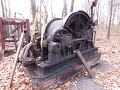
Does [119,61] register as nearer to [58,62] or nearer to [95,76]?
[95,76]

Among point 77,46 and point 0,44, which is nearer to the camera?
point 77,46

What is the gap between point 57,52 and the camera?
438cm

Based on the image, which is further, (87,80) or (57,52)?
(87,80)

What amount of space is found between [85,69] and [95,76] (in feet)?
1.46

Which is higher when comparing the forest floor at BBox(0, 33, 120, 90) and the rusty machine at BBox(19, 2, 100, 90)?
the rusty machine at BBox(19, 2, 100, 90)

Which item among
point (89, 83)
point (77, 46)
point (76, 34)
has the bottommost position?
point (89, 83)

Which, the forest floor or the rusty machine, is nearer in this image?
the rusty machine

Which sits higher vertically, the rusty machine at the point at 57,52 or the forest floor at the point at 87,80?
the rusty machine at the point at 57,52

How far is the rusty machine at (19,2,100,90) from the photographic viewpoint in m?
4.19

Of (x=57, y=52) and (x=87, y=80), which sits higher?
(x=57, y=52)

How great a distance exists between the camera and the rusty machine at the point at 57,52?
13.8ft

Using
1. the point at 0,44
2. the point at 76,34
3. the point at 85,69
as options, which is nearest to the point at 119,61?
the point at 85,69

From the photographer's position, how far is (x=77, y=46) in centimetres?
546

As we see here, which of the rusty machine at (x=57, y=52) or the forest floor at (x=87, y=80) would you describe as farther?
the forest floor at (x=87, y=80)
